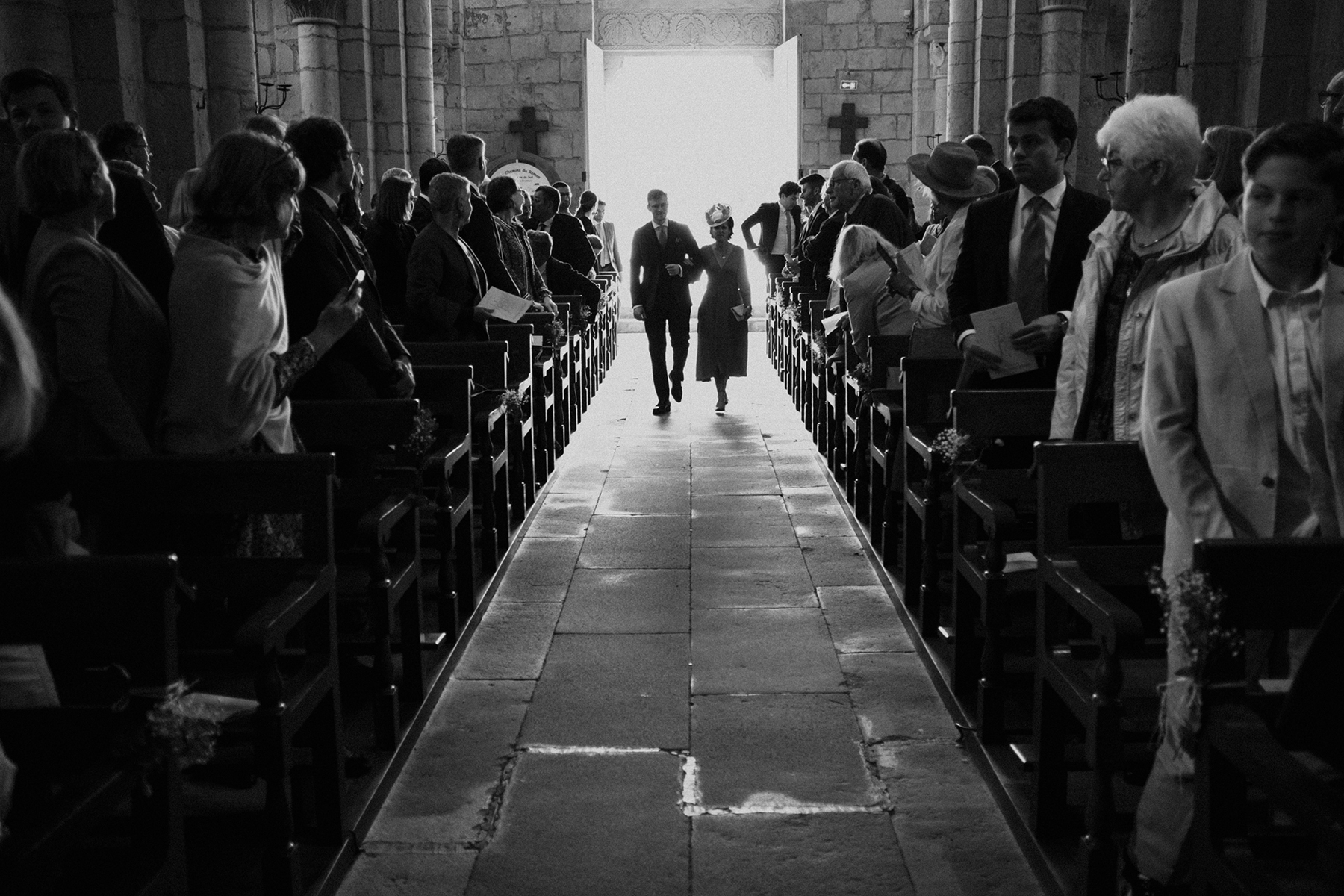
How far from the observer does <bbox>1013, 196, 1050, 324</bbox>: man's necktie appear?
179 inches

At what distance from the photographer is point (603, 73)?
2161 cm

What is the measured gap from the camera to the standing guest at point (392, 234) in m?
6.34

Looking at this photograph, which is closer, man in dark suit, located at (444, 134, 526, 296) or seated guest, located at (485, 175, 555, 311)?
man in dark suit, located at (444, 134, 526, 296)

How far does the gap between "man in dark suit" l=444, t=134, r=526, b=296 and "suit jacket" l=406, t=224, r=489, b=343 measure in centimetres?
71

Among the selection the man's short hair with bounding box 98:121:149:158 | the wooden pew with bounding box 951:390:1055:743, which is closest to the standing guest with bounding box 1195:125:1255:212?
the wooden pew with bounding box 951:390:1055:743

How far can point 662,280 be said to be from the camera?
1123cm

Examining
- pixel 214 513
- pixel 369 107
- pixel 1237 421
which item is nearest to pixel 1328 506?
pixel 1237 421

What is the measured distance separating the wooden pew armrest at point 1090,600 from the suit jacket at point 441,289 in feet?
12.9

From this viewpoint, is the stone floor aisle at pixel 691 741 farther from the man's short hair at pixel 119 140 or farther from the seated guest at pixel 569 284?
the seated guest at pixel 569 284

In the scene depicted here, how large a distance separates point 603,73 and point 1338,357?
20039 millimetres

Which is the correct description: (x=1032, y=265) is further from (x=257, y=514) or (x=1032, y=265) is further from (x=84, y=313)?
(x=84, y=313)

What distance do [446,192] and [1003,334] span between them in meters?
2.98

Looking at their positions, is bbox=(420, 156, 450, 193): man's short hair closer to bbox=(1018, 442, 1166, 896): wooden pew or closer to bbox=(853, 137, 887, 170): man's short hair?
bbox=(853, 137, 887, 170): man's short hair

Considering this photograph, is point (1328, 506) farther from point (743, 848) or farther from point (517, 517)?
point (517, 517)
